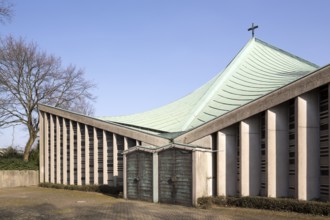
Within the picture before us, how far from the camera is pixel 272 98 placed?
1518 centimetres

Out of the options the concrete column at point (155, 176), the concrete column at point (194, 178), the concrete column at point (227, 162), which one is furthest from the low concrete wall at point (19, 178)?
the concrete column at point (227, 162)

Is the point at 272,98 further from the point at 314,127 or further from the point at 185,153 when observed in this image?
the point at 185,153

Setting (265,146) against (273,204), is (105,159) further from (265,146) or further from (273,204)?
(273,204)

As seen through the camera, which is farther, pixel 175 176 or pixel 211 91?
pixel 211 91

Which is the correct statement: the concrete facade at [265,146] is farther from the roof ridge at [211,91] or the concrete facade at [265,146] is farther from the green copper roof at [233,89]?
the roof ridge at [211,91]

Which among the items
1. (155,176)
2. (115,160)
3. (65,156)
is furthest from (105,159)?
(155,176)

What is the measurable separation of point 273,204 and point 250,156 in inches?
100

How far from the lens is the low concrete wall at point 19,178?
91.3ft

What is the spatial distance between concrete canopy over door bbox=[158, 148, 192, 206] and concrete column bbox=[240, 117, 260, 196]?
2.27 m

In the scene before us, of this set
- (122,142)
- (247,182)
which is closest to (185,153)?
(247,182)

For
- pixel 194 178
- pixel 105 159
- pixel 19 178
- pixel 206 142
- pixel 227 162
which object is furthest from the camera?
pixel 19 178

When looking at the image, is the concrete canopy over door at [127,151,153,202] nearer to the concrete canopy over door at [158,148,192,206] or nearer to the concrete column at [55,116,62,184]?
the concrete canopy over door at [158,148,192,206]

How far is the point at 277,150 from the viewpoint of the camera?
15.2 m

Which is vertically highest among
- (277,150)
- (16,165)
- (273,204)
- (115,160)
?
(277,150)
